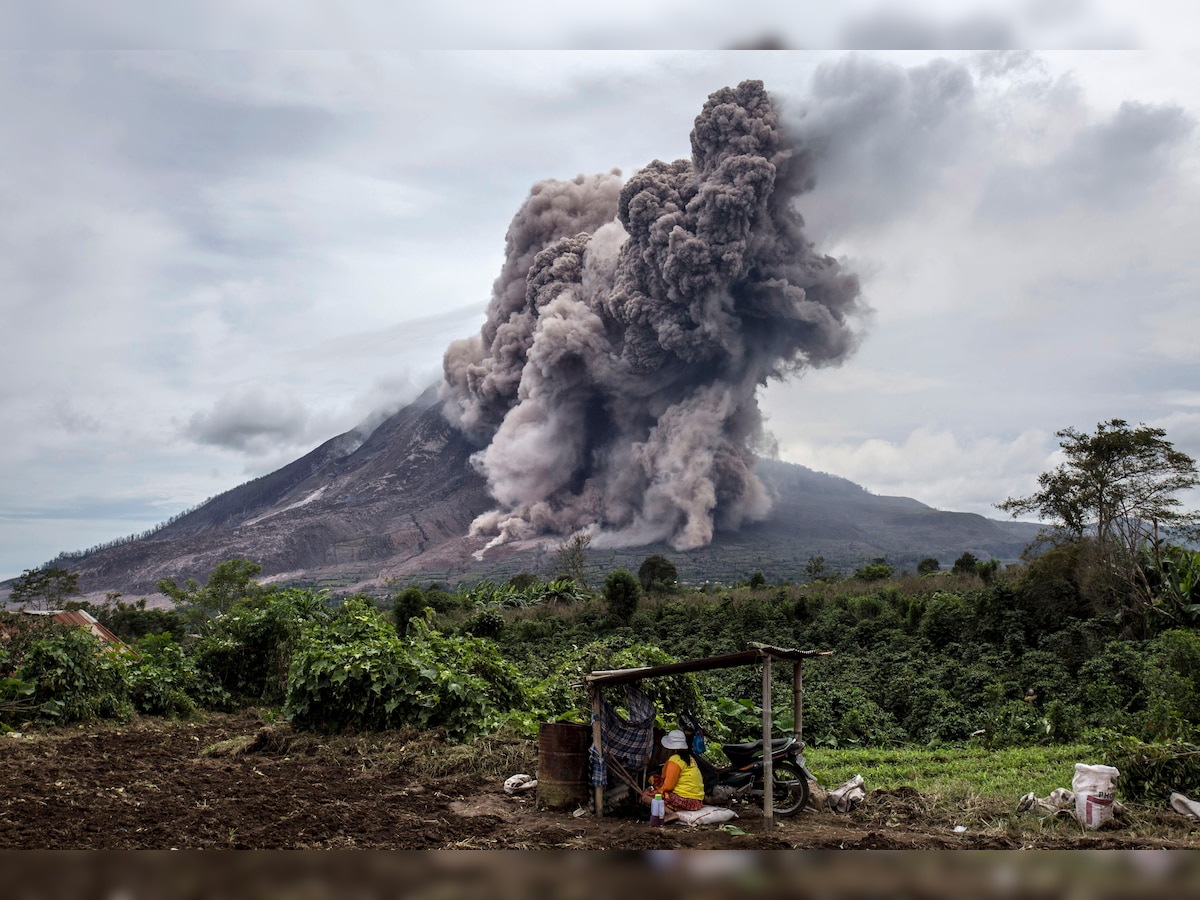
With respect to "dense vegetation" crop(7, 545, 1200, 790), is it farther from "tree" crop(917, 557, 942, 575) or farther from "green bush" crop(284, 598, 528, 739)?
"tree" crop(917, 557, 942, 575)

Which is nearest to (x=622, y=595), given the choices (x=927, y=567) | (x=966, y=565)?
(x=966, y=565)

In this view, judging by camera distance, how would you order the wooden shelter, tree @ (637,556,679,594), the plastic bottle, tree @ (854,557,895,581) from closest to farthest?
the wooden shelter
the plastic bottle
tree @ (854,557,895,581)
tree @ (637,556,679,594)

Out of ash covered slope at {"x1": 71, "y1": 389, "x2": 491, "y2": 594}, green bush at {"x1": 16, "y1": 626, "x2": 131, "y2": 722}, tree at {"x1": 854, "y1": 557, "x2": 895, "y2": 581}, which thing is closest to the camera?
green bush at {"x1": 16, "y1": 626, "x2": 131, "y2": 722}

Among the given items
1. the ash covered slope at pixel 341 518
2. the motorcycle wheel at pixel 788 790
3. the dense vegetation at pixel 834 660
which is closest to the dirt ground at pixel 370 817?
the motorcycle wheel at pixel 788 790

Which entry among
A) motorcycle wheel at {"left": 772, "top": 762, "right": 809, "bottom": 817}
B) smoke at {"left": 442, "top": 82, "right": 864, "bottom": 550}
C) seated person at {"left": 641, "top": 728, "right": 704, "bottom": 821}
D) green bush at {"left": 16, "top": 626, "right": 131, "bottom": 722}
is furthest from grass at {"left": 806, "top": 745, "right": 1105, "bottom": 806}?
smoke at {"left": 442, "top": 82, "right": 864, "bottom": 550}

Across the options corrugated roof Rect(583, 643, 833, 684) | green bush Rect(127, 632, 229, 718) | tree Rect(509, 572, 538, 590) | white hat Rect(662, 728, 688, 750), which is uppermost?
corrugated roof Rect(583, 643, 833, 684)

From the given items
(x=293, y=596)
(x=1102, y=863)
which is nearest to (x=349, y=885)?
(x=1102, y=863)

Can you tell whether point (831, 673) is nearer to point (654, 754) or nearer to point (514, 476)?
point (654, 754)
